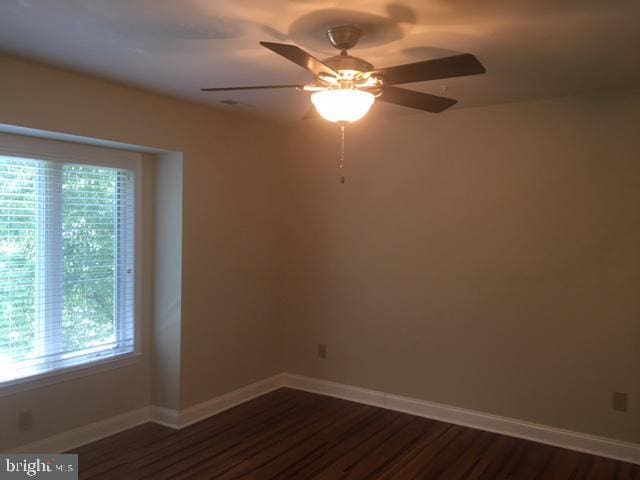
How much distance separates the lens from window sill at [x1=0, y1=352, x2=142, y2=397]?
3302 mm

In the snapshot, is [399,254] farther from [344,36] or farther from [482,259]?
[344,36]

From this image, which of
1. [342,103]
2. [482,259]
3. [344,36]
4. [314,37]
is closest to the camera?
[342,103]

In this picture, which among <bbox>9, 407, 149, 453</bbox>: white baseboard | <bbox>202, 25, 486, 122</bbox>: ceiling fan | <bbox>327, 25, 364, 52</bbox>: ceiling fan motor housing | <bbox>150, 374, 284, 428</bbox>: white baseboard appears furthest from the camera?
<bbox>150, 374, 284, 428</bbox>: white baseboard

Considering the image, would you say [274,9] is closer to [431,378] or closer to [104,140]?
[104,140]

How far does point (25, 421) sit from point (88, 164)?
1.67 meters

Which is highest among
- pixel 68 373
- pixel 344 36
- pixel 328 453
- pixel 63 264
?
pixel 344 36

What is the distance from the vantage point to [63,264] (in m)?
3.58

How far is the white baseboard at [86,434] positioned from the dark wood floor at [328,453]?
2.7 inches

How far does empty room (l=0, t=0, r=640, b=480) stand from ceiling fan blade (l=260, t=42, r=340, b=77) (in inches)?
3.9

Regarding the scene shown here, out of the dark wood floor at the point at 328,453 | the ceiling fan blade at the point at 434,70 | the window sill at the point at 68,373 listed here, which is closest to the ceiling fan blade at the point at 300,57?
the ceiling fan blade at the point at 434,70

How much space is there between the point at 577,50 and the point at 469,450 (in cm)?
255

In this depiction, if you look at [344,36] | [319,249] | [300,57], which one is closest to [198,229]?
[319,249]

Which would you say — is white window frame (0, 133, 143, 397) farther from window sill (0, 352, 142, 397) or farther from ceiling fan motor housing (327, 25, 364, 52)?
ceiling fan motor housing (327, 25, 364, 52)

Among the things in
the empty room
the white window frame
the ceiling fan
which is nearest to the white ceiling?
the empty room
